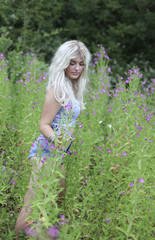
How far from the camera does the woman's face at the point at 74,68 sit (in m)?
A: 2.70

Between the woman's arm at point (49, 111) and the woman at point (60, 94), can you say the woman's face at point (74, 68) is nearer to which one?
the woman at point (60, 94)

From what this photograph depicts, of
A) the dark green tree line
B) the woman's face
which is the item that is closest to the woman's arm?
the woman's face

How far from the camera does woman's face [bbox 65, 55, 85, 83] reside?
270 centimetres

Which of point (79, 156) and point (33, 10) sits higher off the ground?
point (33, 10)

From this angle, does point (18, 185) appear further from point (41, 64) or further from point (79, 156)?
point (41, 64)

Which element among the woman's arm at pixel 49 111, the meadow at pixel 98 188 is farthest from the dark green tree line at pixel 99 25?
the woman's arm at pixel 49 111

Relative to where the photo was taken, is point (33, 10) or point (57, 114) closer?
point (57, 114)

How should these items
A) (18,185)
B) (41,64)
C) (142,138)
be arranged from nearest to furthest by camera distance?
(142,138), (18,185), (41,64)

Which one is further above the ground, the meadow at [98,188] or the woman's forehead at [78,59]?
the woman's forehead at [78,59]

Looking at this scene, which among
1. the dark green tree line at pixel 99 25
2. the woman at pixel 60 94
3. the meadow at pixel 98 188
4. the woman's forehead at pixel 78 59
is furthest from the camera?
the dark green tree line at pixel 99 25

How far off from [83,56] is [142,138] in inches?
38.0

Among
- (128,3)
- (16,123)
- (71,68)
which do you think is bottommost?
(16,123)

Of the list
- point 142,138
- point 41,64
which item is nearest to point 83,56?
point 142,138

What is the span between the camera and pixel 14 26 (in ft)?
26.7
